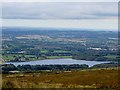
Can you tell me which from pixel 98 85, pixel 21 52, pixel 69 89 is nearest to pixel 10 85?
pixel 69 89

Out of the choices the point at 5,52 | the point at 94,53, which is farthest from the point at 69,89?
the point at 94,53

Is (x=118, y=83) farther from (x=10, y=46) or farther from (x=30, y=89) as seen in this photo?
(x=10, y=46)

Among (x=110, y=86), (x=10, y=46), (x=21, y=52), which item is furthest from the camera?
(x=10, y=46)

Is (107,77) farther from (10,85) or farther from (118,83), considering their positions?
(10,85)

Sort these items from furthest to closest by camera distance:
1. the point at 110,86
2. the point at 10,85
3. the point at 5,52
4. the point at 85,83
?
the point at 5,52, the point at 85,83, the point at 110,86, the point at 10,85

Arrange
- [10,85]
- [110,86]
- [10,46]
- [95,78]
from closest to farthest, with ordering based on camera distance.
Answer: [10,85], [110,86], [95,78], [10,46]

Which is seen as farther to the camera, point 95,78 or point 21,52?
point 21,52

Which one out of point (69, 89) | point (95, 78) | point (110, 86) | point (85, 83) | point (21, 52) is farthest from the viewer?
point (21, 52)

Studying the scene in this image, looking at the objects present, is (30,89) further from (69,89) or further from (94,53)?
(94,53)

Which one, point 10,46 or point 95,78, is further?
point 10,46
